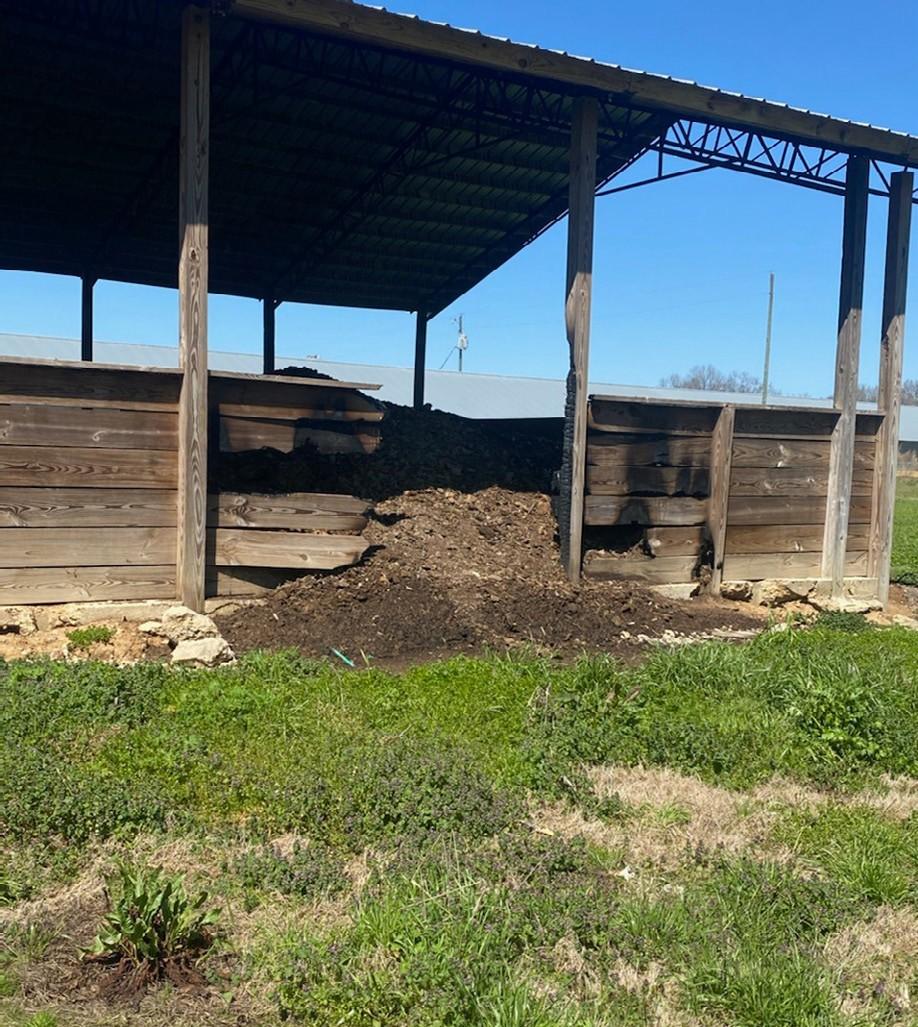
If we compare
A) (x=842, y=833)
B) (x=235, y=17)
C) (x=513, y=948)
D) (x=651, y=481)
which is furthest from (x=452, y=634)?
(x=235, y=17)

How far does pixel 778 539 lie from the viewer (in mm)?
11195

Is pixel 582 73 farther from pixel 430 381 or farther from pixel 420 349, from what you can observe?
pixel 430 381

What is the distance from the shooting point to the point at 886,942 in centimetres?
348

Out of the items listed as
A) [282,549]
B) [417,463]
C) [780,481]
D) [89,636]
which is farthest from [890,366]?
[89,636]

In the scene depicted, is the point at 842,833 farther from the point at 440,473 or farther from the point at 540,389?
the point at 540,389

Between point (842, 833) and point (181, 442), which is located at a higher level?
point (181, 442)

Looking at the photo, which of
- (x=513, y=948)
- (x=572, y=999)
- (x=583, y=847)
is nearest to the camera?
(x=572, y=999)

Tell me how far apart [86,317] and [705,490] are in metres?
12.2

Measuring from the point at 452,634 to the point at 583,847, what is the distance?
392 cm

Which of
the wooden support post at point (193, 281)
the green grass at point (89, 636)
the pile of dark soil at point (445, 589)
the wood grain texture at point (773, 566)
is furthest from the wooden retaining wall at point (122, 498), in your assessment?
the wood grain texture at point (773, 566)

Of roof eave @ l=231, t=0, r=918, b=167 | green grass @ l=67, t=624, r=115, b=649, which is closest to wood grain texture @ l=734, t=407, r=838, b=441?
roof eave @ l=231, t=0, r=918, b=167

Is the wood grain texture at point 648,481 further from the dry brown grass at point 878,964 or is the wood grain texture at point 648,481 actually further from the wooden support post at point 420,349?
the wooden support post at point 420,349

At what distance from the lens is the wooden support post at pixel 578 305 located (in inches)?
385

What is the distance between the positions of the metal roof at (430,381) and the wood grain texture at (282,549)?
36.8m
